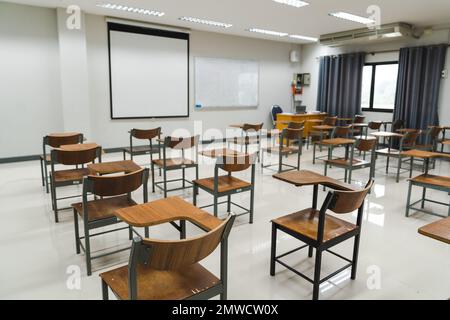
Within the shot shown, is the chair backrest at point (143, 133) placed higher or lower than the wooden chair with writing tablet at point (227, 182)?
higher

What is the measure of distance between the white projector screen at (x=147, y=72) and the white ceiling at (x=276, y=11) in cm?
40

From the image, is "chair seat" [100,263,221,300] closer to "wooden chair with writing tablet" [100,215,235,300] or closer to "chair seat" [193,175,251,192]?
"wooden chair with writing tablet" [100,215,235,300]

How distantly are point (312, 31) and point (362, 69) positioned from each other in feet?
5.81

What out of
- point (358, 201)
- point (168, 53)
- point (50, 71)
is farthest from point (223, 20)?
point (358, 201)

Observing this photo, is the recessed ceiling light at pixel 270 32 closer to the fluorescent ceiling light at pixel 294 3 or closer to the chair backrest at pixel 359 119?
the fluorescent ceiling light at pixel 294 3

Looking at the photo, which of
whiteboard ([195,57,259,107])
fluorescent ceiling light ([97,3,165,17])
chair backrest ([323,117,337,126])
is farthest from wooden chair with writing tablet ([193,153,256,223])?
whiteboard ([195,57,259,107])

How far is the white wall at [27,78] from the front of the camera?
5.96m

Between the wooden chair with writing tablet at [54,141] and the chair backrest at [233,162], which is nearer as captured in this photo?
the chair backrest at [233,162]

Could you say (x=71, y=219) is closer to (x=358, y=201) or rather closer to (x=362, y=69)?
(x=358, y=201)

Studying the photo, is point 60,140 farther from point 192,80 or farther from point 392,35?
point 392,35

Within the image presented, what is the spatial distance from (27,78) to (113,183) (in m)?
5.27

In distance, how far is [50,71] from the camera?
6398 mm

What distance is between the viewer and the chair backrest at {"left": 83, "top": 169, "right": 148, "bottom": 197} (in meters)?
2.22

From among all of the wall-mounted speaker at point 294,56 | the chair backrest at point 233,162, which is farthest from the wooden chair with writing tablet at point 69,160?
the wall-mounted speaker at point 294,56
